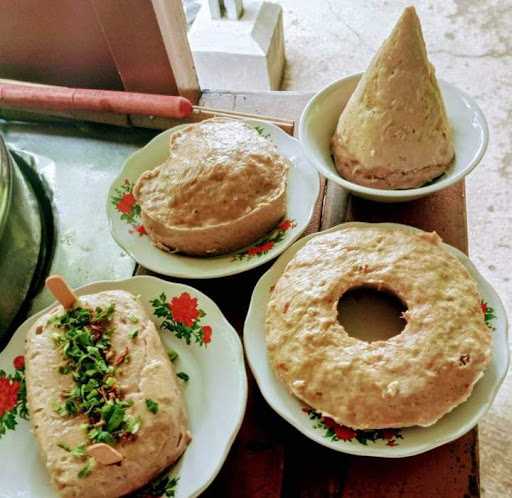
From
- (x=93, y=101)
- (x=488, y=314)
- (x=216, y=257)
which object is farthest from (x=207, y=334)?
(x=93, y=101)

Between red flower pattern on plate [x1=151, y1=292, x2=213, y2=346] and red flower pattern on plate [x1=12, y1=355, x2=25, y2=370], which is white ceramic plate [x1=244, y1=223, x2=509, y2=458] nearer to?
red flower pattern on plate [x1=151, y1=292, x2=213, y2=346]

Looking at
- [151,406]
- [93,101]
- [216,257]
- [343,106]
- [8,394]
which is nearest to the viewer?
[151,406]

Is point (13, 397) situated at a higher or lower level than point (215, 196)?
lower

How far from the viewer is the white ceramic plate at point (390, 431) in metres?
0.70

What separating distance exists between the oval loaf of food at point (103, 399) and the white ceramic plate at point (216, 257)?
0.12 metres

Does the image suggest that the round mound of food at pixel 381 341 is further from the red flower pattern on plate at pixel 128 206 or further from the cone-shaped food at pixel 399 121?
the red flower pattern on plate at pixel 128 206

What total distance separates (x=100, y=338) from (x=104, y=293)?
0.09 m

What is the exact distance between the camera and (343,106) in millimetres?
1031

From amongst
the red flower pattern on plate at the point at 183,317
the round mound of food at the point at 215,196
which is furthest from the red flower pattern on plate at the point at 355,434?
the round mound of food at the point at 215,196

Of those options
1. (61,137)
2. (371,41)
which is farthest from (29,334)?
(371,41)

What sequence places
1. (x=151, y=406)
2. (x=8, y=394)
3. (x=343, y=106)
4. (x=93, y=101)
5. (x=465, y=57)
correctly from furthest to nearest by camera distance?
(x=465, y=57)
(x=93, y=101)
(x=343, y=106)
(x=8, y=394)
(x=151, y=406)

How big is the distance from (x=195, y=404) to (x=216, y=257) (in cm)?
26

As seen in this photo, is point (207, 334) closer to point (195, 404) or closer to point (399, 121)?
point (195, 404)

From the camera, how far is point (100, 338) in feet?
2.58
